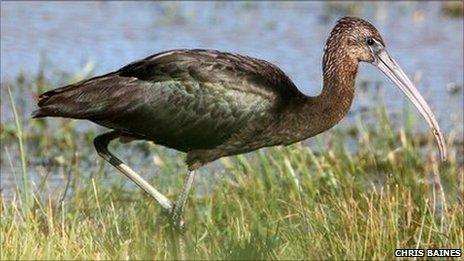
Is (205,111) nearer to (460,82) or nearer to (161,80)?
(161,80)

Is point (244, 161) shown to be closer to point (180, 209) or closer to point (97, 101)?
point (180, 209)

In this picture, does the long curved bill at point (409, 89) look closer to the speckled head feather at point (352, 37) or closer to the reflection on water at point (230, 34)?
the speckled head feather at point (352, 37)

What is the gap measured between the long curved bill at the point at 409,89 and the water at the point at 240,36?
13.0 ft

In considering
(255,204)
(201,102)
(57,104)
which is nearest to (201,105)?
(201,102)

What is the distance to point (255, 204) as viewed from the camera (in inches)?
329

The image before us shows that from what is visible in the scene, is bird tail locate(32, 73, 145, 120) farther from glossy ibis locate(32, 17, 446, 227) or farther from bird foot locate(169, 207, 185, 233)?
bird foot locate(169, 207, 185, 233)

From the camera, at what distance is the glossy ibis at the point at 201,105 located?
24.7ft

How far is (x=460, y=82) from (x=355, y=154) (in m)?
3.12

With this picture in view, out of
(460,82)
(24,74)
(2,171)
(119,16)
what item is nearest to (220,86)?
(2,171)

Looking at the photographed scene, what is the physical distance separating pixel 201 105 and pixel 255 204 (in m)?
0.96

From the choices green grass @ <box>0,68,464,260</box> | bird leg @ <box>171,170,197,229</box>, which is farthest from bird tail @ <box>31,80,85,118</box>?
bird leg @ <box>171,170,197,229</box>

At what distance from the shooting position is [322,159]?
29.5 ft

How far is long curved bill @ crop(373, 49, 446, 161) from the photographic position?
25.4ft

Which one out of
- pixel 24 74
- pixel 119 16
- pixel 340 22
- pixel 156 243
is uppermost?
pixel 119 16
